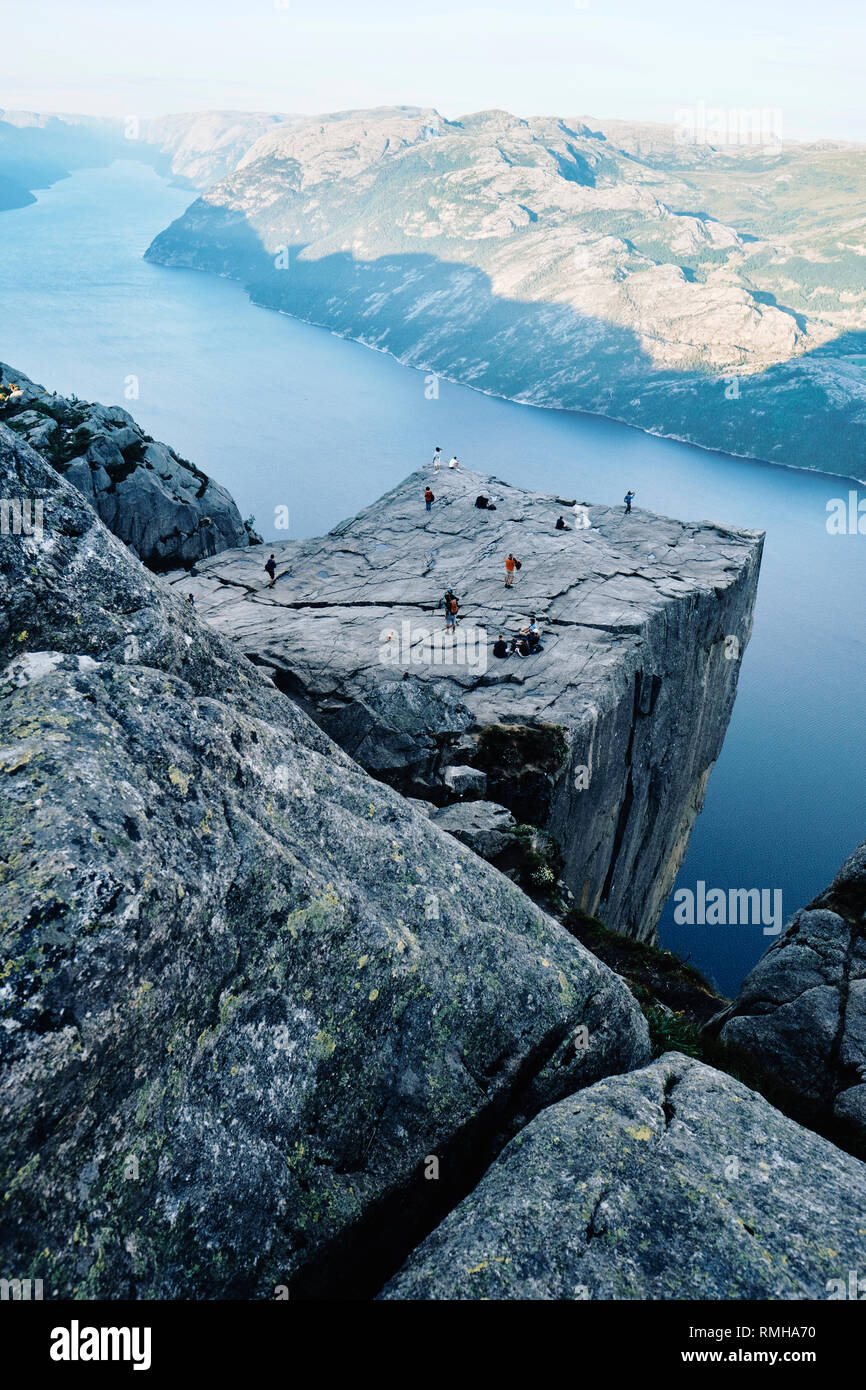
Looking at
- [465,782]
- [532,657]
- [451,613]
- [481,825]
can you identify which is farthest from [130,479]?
[481,825]

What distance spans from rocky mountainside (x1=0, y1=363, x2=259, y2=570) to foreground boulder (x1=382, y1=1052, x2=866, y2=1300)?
47.9 meters

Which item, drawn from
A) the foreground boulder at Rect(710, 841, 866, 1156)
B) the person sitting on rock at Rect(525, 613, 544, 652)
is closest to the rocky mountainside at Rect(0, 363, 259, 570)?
the person sitting on rock at Rect(525, 613, 544, 652)

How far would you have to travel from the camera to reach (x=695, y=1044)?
16281mm

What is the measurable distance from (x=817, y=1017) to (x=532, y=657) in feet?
57.6

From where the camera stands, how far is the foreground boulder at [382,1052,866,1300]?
7953 millimetres

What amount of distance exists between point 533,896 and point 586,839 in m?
10.5

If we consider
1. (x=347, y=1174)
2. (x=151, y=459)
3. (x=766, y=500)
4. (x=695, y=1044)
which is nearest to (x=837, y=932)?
(x=695, y=1044)

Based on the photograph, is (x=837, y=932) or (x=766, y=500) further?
(x=766, y=500)

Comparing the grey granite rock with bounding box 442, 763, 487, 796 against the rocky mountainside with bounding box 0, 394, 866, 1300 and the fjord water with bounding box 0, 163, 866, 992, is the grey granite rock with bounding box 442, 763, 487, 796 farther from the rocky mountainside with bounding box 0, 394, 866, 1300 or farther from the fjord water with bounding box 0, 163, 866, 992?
the fjord water with bounding box 0, 163, 866, 992

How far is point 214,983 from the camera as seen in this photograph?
8.44m

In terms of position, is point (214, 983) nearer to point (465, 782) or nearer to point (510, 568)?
point (465, 782)

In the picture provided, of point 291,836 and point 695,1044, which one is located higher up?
point 291,836

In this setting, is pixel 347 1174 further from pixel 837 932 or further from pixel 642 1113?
pixel 837 932

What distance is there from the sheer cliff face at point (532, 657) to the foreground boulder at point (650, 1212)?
551 inches
